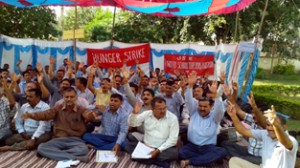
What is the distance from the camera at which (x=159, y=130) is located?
4996 mm

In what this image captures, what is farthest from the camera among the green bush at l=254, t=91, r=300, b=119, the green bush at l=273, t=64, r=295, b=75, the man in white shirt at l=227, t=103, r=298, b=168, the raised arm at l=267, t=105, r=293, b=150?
the green bush at l=273, t=64, r=295, b=75

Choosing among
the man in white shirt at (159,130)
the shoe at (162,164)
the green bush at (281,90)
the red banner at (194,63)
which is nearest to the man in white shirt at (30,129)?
the man in white shirt at (159,130)

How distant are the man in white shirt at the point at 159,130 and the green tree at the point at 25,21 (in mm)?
9293

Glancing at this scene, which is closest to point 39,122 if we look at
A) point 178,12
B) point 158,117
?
point 158,117

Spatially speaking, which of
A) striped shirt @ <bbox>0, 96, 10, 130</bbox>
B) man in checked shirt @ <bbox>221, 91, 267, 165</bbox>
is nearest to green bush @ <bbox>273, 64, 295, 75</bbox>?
man in checked shirt @ <bbox>221, 91, 267, 165</bbox>

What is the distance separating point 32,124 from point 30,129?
0.28ft

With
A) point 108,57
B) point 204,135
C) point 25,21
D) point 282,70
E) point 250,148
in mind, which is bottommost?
point 282,70

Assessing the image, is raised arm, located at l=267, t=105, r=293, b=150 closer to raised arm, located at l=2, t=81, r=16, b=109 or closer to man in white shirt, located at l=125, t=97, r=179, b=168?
man in white shirt, located at l=125, t=97, r=179, b=168

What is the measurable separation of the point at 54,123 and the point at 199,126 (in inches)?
89.1

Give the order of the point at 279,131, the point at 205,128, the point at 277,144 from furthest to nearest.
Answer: the point at 205,128, the point at 277,144, the point at 279,131

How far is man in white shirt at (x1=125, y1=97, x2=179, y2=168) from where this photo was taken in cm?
489

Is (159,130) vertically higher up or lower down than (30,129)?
higher up

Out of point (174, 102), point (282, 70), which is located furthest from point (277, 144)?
point (282, 70)

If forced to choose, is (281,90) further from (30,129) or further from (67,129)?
(30,129)
